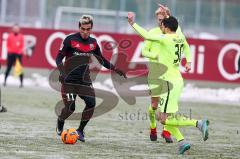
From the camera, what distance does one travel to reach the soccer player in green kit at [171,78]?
12.1 metres

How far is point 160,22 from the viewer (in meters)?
13.5

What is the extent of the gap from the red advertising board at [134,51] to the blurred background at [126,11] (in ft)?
13.8

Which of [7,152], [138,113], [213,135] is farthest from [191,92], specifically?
[7,152]

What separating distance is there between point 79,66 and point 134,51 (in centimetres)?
1516

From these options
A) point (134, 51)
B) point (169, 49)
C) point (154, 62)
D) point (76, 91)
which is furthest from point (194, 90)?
point (169, 49)

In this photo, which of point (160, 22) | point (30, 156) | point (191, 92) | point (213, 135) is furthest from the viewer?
point (191, 92)

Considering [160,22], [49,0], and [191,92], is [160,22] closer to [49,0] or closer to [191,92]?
[191,92]

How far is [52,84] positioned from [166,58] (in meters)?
12.2

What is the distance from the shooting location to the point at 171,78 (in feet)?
40.8

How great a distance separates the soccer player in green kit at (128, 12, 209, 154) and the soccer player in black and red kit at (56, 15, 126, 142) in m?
0.96

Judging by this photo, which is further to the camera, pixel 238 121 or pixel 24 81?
pixel 24 81

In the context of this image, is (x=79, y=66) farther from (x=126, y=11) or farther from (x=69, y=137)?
(x=126, y=11)

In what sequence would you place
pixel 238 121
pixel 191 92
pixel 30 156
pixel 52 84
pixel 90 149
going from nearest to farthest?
pixel 30 156 < pixel 90 149 < pixel 238 121 < pixel 52 84 < pixel 191 92

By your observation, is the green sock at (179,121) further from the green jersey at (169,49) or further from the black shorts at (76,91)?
the black shorts at (76,91)
